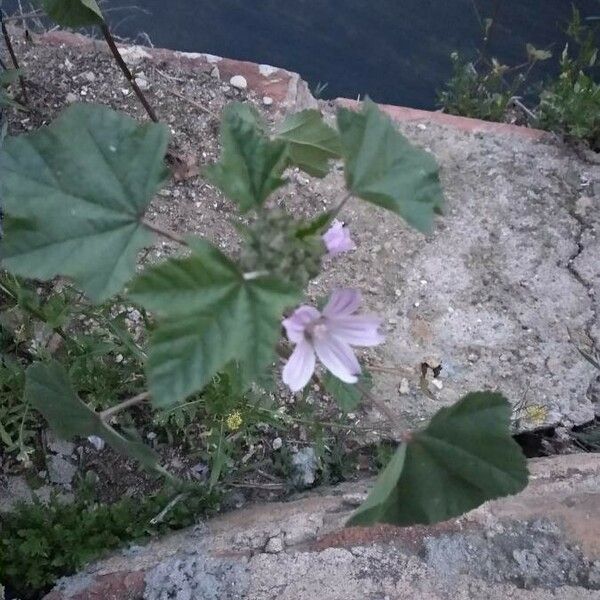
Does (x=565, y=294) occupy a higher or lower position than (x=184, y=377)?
lower

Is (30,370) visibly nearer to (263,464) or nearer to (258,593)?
(258,593)

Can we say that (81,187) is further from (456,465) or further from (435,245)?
(435,245)

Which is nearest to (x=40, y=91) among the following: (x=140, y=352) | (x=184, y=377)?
(x=140, y=352)

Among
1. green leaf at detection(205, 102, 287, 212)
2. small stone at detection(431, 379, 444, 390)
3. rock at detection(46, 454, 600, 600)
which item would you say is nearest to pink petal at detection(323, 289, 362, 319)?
green leaf at detection(205, 102, 287, 212)

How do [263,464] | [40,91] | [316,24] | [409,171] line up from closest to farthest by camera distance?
[409,171] < [263,464] < [40,91] < [316,24]

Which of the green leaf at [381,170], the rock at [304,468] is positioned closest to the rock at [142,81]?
the rock at [304,468]

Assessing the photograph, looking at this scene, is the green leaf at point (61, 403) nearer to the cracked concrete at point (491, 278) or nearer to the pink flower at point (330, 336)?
the pink flower at point (330, 336)

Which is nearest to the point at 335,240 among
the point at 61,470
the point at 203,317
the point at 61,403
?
the point at 203,317
